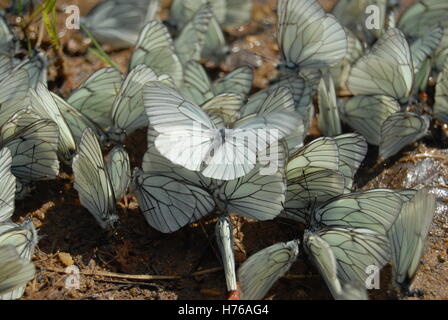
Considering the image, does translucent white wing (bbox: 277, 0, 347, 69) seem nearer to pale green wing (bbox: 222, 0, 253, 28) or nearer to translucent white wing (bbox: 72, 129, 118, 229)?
pale green wing (bbox: 222, 0, 253, 28)

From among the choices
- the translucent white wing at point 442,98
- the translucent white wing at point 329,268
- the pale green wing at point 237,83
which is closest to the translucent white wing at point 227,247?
the translucent white wing at point 329,268

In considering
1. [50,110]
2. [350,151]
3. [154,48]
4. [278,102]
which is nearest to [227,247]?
[278,102]

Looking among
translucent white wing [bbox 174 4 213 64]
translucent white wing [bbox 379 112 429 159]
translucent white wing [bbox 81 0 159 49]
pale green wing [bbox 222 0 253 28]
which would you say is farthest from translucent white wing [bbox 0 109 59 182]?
pale green wing [bbox 222 0 253 28]

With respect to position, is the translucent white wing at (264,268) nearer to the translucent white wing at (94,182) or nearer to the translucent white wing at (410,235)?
the translucent white wing at (410,235)

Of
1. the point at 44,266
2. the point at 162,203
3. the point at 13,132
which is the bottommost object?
the point at 44,266

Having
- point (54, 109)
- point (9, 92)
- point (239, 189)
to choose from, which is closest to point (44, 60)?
point (9, 92)

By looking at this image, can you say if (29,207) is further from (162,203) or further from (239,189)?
(239,189)

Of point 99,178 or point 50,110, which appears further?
point 50,110

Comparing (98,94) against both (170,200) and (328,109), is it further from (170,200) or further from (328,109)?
(328,109)
